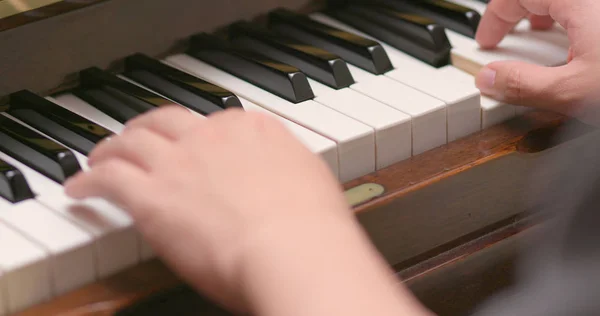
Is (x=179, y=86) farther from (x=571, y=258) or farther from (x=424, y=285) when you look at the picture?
(x=571, y=258)

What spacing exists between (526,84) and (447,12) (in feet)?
0.96

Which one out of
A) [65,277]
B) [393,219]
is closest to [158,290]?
[65,277]

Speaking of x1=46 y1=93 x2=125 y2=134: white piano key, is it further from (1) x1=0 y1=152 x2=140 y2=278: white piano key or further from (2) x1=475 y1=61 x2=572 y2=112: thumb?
(2) x1=475 y1=61 x2=572 y2=112: thumb

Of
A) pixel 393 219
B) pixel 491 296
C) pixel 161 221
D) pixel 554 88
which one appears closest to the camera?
pixel 161 221

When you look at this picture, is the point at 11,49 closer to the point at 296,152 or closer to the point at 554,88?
the point at 296,152

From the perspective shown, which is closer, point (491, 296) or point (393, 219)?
point (393, 219)

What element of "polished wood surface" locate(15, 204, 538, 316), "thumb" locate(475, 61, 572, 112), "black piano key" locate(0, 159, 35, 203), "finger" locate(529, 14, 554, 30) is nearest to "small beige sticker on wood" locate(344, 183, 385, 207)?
"polished wood surface" locate(15, 204, 538, 316)

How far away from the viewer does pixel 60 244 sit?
0.96m

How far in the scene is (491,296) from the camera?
1357 mm

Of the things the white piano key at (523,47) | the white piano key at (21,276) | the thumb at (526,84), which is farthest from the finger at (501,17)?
the white piano key at (21,276)

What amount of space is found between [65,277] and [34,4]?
→ 15.3 inches

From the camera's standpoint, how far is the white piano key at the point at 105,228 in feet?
3.21

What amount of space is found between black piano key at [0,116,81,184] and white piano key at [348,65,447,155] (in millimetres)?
391

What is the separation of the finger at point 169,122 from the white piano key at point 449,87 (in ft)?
1.20
